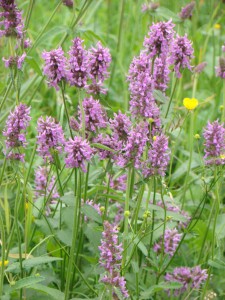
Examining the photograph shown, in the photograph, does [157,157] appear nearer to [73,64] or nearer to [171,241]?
[73,64]

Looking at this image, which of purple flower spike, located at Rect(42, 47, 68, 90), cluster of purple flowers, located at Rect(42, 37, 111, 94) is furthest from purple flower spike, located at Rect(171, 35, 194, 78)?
purple flower spike, located at Rect(42, 47, 68, 90)

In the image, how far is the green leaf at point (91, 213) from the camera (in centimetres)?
177

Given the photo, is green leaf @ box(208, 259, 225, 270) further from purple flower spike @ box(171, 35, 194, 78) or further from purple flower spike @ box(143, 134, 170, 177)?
purple flower spike @ box(171, 35, 194, 78)

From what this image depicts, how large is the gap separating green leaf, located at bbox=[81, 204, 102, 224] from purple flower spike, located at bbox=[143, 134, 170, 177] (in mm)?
172

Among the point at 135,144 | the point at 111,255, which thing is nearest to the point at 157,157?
the point at 135,144

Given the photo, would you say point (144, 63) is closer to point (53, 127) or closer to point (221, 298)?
point (53, 127)

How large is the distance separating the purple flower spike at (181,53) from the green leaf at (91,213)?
46 centimetres

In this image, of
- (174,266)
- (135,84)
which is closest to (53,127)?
(135,84)

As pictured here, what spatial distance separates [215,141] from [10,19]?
65 centimetres

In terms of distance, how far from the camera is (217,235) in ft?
6.53

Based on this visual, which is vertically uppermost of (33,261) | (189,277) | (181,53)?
(181,53)

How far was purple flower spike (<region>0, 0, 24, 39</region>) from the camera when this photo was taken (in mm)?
1812

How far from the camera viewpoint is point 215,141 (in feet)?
6.00

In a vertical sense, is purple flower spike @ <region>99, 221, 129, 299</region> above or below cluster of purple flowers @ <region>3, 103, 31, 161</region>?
below
